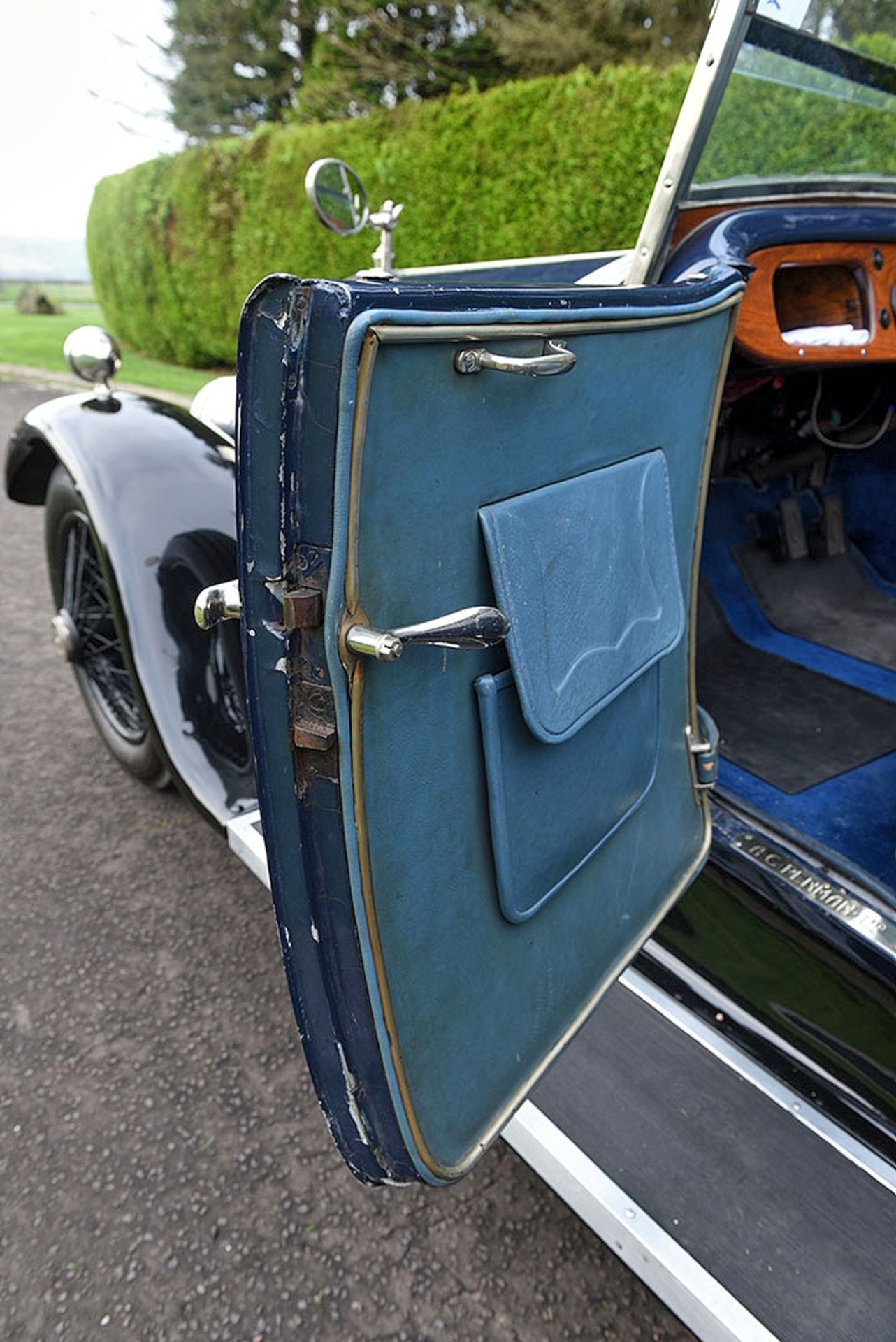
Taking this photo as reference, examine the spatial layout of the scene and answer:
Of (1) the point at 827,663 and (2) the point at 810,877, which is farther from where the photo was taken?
(1) the point at 827,663

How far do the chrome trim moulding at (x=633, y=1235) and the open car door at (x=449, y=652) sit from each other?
0.26 meters

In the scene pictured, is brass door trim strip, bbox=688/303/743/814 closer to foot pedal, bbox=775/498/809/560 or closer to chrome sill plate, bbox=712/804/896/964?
chrome sill plate, bbox=712/804/896/964

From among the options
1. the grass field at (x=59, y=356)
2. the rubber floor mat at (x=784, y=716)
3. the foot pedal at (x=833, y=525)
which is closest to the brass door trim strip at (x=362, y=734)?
the rubber floor mat at (x=784, y=716)

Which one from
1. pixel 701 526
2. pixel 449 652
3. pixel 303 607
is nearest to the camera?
pixel 303 607

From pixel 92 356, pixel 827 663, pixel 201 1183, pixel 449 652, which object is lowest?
pixel 201 1183

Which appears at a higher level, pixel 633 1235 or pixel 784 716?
pixel 784 716

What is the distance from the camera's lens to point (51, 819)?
234 cm

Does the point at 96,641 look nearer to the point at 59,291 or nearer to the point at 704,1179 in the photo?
the point at 704,1179

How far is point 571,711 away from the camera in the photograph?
94 centimetres

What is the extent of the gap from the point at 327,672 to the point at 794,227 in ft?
5.02

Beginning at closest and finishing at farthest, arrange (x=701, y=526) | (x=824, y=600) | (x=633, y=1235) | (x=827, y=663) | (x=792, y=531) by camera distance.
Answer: (x=633, y=1235), (x=701, y=526), (x=827, y=663), (x=824, y=600), (x=792, y=531)

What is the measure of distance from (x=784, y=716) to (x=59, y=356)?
1256 centimetres

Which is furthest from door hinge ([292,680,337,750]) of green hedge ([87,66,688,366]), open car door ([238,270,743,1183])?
green hedge ([87,66,688,366])

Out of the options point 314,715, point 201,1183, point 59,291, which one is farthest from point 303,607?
point 59,291
